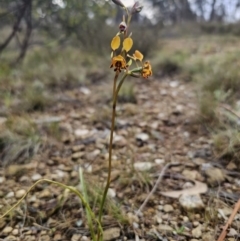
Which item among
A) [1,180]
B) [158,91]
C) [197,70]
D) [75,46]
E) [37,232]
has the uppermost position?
[75,46]

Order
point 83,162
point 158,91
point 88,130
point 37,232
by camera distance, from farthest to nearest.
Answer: point 158,91 < point 88,130 < point 83,162 < point 37,232

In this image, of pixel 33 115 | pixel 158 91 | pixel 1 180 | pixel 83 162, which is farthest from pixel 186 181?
pixel 158 91

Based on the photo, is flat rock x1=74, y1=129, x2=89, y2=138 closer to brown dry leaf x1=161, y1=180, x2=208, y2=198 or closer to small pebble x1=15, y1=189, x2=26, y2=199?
small pebble x1=15, y1=189, x2=26, y2=199

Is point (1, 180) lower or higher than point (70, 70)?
lower

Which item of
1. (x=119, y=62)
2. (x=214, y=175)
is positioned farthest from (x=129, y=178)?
(x=119, y=62)

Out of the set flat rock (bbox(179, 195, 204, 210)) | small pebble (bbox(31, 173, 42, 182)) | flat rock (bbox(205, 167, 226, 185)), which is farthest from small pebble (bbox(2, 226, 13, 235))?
flat rock (bbox(205, 167, 226, 185))

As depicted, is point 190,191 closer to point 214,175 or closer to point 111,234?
point 214,175

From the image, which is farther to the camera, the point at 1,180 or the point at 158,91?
the point at 158,91

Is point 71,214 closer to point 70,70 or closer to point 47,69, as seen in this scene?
point 70,70
